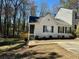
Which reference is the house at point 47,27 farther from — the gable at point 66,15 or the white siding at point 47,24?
the gable at point 66,15

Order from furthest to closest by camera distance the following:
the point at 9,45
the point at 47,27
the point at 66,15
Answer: the point at 66,15 < the point at 47,27 < the point at 9,45

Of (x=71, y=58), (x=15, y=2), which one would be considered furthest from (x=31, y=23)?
(x=71, y=58)

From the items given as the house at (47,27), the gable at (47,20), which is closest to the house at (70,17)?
the house at (47,27)

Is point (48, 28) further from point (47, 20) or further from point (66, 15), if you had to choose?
point (66, 15)

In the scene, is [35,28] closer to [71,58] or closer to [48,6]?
[71,58]

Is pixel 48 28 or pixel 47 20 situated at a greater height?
pixel 47 20

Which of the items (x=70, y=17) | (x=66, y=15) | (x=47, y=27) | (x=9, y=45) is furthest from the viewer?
(x=66, y=15)

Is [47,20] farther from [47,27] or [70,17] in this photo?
[70,17]

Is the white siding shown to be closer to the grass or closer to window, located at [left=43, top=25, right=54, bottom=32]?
window, located at [left=43, top=25, right=54, bottom=32]

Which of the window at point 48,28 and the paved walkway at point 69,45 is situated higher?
the window at point 48,28

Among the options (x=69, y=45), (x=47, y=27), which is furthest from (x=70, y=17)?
(x=69, y=45)

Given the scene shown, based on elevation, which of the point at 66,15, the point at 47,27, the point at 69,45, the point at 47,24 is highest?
the point at 66,15

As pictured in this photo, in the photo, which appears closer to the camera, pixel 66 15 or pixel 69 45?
pixel 69 45

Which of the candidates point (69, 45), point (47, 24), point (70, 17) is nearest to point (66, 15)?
point (70, 17)
